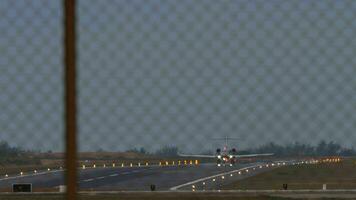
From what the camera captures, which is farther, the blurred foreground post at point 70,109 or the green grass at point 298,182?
the green grass at point 298,182

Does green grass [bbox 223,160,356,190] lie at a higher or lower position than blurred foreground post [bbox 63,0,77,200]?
lower

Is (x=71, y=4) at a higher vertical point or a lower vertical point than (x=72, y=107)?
higher

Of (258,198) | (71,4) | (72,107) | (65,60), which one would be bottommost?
(258,198)

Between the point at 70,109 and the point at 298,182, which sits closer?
the point at 70,109

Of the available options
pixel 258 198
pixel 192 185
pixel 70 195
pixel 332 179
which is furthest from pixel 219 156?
pixel 70 195

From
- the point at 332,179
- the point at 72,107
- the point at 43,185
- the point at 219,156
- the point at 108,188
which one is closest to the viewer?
the point at 72,107

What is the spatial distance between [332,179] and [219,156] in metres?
34.0

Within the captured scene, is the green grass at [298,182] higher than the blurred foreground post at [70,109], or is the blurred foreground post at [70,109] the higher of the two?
the blurred foreground post at [70,109]

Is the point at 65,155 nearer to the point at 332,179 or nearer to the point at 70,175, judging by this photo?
the point at 70,175

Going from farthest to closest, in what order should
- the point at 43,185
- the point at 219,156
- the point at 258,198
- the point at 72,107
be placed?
the point at 219,156 → the point at 43,185 → the point at 258,198 → the point at 72,107

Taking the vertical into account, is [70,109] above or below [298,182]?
above

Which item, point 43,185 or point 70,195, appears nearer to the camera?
point 70,195

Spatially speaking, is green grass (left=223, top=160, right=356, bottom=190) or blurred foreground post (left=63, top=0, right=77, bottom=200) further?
green grass (left=223, top=160, right=356, bottom=190)

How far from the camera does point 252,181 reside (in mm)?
69938
